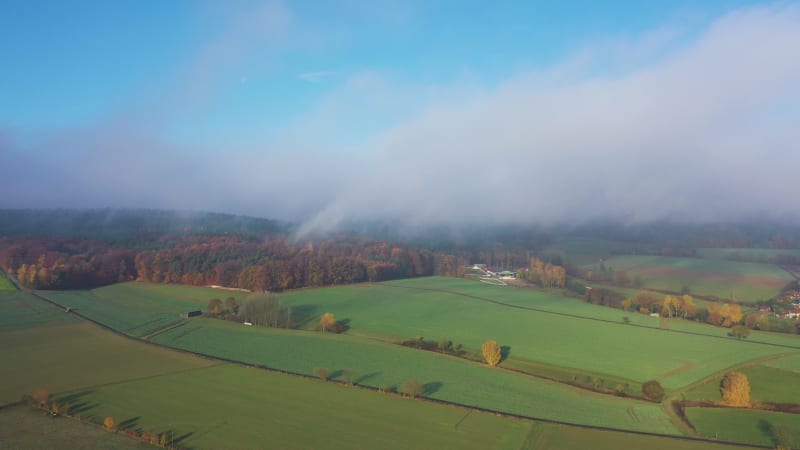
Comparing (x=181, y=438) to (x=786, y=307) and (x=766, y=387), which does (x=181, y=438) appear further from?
(x=786, y=307)

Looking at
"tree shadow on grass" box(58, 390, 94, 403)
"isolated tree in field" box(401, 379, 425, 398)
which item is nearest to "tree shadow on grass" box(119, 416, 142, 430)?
"tree shadow on grass" box(58, 390, 94, 403)

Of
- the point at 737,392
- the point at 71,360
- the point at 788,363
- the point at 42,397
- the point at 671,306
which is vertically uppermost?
the point at 671,306

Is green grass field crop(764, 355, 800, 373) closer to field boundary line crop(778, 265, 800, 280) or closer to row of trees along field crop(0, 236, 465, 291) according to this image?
field boundary line crop(778, 265, 800, 280)

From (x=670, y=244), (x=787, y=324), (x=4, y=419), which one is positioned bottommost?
(x=4, y=419)

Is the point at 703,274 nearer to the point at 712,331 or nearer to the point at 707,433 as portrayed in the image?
the point at 712,331

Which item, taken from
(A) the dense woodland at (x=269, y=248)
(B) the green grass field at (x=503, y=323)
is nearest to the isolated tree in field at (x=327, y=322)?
(B) the green grass field at (x=503, y=323)

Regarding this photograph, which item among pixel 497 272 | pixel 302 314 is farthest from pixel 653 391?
Answer: pixel 497 272

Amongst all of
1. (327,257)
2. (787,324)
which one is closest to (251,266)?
(327,257)

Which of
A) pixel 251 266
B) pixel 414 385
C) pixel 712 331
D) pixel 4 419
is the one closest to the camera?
pixel 4 419

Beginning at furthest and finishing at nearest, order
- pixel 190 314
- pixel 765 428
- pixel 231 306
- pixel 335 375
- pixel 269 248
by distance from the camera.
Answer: pixel 269 248 → pixel 231 306 → pixel 190 314 → pixel 335 375 → pixel 765 428
